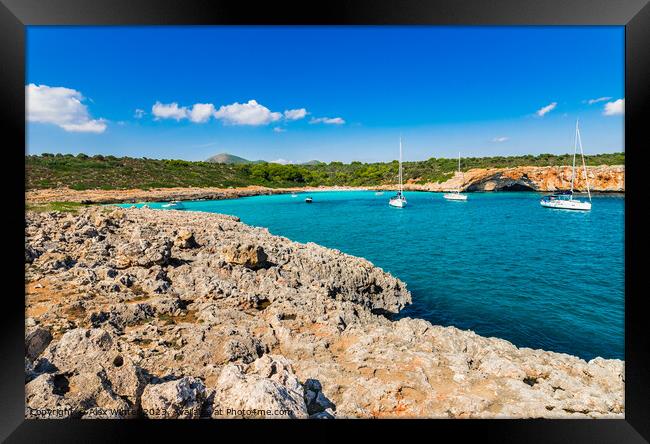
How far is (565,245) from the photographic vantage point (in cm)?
1409

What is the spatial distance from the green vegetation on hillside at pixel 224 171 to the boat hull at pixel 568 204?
642 centimetres

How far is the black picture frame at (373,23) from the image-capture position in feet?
6.96

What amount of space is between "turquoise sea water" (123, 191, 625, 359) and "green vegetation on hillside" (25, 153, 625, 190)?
14.5ft

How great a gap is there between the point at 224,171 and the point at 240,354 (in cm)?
4212

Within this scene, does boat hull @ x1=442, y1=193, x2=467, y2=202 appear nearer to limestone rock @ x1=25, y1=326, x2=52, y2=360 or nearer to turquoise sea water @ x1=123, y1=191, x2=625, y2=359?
turquoise sea water @ x1=123, y1=191, x2=625, y2=359

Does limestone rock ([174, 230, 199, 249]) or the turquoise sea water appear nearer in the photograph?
limestone rock ([174, 230, 199, 249])

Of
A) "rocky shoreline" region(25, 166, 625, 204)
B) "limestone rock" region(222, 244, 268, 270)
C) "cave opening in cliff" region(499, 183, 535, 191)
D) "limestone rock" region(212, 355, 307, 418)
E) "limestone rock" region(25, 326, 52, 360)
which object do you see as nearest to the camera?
"limestone rock" region(212, 355, 307, 418)

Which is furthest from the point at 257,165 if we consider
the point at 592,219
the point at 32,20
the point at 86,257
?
the point at 32,20

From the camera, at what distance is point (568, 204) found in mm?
25172

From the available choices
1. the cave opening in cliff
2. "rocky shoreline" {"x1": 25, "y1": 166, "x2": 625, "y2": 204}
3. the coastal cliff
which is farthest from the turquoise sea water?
the cave opening in cliff

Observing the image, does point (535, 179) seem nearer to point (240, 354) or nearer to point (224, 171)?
point (224, 171)

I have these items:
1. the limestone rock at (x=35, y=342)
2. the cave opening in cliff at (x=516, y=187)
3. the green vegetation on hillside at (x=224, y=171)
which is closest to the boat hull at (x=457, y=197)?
the cave opening in cliff at (x=516, y=187)

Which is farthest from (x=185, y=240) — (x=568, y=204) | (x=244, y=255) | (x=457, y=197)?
(x=457, y=197)

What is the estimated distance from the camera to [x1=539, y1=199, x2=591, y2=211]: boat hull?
2414cm
